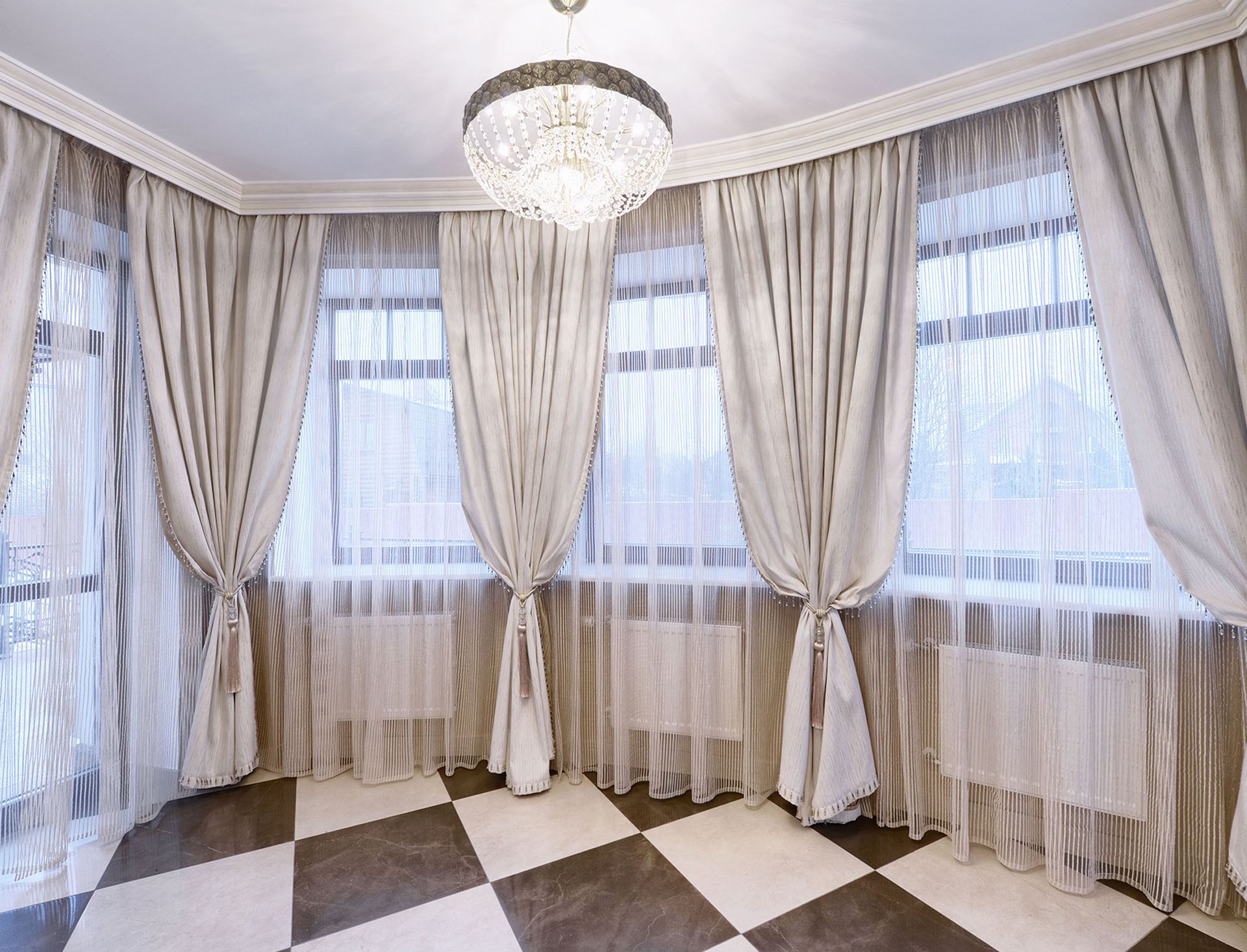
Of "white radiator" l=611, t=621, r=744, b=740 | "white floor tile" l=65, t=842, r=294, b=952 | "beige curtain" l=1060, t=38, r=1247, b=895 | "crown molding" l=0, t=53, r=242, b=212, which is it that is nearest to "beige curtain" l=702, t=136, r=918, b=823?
"white radiator" l=611, t=621, r=744, b=740

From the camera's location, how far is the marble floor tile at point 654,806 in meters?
2.39

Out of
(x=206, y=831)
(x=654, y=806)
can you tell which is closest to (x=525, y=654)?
(x=654, y=806)

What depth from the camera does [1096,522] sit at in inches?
76.5

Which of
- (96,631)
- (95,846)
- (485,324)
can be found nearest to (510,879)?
(95,846)

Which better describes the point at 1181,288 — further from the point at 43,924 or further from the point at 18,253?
the point at 43,924

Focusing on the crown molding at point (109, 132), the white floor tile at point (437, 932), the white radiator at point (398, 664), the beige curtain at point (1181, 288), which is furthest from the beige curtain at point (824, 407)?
the crown molding at point (109, 132)

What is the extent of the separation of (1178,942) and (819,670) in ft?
3.74

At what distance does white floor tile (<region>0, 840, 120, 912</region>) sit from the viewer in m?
1.93

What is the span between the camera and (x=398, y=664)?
106 inches

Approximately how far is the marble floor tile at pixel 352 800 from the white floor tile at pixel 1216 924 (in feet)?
8.05

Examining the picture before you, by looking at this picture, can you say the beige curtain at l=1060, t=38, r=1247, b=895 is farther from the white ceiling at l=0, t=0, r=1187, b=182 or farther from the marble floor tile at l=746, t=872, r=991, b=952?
the marble floor tile at l=746, t=872, r=991, b=952

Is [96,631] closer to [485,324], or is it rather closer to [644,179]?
[485,324]

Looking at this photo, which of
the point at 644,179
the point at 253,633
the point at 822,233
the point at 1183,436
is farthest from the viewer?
the point at 253,633

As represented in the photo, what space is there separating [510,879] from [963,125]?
299 centimetres
